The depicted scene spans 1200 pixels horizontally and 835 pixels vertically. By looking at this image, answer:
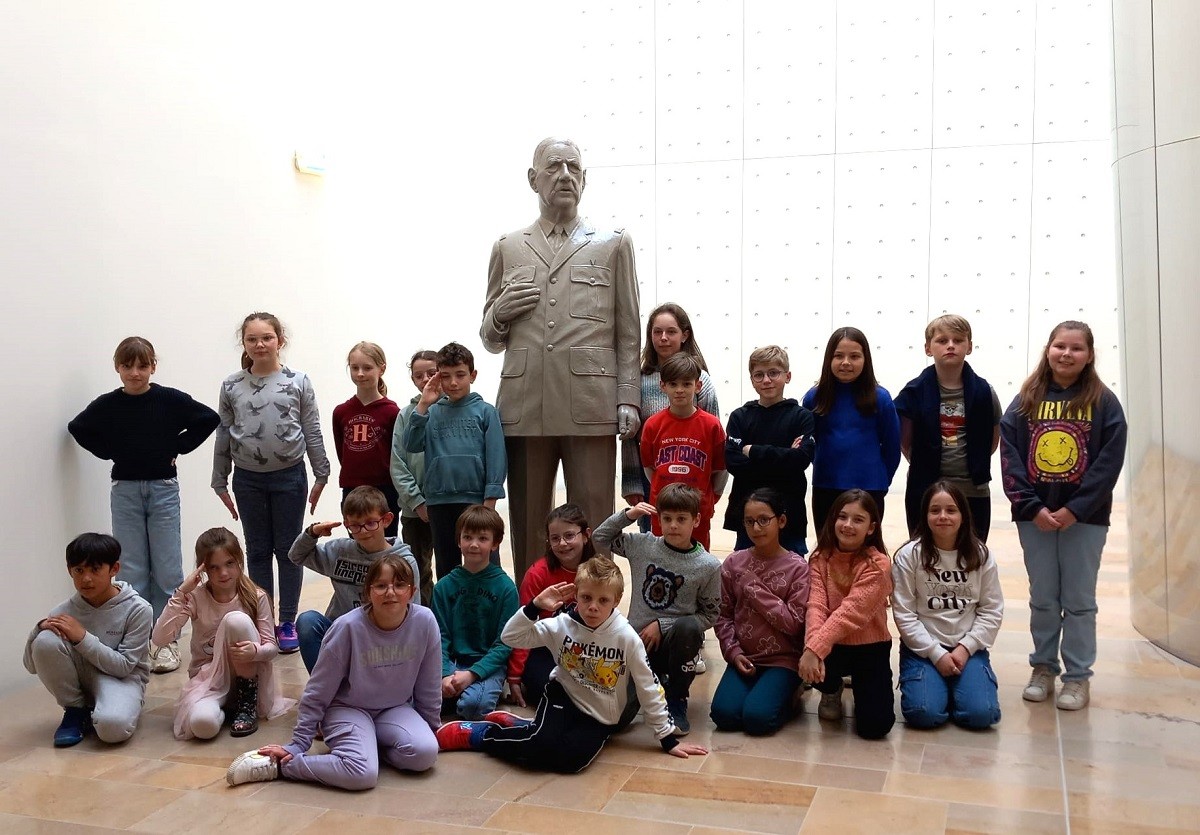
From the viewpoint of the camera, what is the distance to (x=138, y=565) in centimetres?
506

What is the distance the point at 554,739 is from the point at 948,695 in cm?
150

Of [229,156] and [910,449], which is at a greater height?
[229,156]

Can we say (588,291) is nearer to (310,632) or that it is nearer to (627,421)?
(627,421)

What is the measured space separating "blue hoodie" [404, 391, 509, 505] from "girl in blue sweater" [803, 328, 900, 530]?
4.45ft

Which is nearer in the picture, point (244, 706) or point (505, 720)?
point (505, 720)

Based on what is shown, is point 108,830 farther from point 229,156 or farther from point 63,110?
point 229,156

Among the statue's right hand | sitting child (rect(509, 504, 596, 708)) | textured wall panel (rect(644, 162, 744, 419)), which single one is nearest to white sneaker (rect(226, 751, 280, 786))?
sitting child (rect(509, 504, 596, 708))

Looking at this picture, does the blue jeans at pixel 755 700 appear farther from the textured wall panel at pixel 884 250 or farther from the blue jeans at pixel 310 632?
A: the textured wall panel at pixel 884 250

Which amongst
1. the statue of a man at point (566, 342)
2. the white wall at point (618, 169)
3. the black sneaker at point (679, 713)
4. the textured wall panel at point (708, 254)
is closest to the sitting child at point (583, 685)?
the black sneaker at point (679, 713)

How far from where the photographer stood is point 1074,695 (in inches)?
171

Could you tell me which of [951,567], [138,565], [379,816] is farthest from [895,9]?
[379,816]

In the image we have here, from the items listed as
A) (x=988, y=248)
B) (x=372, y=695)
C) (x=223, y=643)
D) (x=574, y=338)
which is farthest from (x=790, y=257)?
(x=372, y=695)

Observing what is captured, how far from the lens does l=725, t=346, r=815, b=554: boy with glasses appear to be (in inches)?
178

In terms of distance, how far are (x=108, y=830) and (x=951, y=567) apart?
2962 mm
